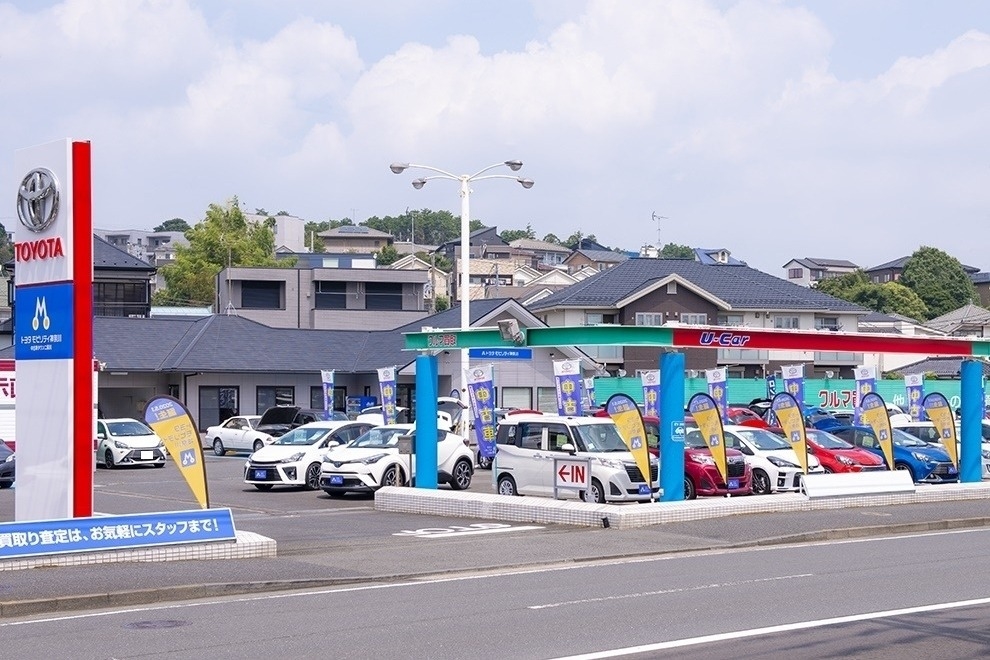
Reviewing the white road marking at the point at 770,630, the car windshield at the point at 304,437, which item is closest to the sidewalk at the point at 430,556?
the white road marking at the point at 770,630

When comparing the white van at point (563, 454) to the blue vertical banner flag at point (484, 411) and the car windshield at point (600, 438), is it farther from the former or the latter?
the blue vertical banner flag at point (484, 411)

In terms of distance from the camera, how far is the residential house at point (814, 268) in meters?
146

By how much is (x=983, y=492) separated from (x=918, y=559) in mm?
9602

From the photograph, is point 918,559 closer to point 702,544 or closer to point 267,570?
point 702,544

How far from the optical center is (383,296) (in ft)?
244

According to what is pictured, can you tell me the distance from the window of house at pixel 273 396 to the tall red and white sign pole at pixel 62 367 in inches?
1487

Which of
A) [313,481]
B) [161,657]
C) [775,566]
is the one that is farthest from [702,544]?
[313,481]

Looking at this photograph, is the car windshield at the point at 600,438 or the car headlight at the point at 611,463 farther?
the car windshield at the point at 600,438

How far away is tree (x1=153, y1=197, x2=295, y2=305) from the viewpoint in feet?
287

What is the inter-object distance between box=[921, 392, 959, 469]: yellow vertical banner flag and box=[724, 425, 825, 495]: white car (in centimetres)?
402

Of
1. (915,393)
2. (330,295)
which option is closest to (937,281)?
(330,295)

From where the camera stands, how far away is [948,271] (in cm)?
11625

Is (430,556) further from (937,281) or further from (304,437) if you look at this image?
(937,281)

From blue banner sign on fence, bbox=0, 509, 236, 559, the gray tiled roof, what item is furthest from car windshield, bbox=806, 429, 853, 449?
the gray tiled roof
